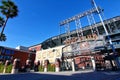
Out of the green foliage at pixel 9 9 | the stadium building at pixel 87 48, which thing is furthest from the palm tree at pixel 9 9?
the stadium building at pixel 87 48

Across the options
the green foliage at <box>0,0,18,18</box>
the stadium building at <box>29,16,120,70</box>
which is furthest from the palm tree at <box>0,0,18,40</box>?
the stadium building at <box>29,16,120,70</box>

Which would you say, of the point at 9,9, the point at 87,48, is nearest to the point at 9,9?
the point at 9,9

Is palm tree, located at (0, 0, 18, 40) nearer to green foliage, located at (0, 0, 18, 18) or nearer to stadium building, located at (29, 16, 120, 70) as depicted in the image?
green foliage, located at (0, 0, 18, 18)

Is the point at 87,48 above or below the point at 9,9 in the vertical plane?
below

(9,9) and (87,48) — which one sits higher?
(9,9)

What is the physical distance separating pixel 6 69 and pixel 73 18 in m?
25.9

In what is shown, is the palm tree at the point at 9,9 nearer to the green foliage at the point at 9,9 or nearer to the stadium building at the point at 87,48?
the green foliage at the point at 9,9

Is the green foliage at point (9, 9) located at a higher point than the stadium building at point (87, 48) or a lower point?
higher

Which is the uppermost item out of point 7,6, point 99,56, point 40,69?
point 7,6

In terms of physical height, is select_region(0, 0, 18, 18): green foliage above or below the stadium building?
above

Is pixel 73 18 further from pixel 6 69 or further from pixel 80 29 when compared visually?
pixel 6 69

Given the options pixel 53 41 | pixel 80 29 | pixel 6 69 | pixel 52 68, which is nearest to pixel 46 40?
pixel 53 41

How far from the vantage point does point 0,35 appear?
22.3 meters

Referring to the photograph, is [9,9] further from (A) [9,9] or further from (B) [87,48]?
(B) [87,48]
